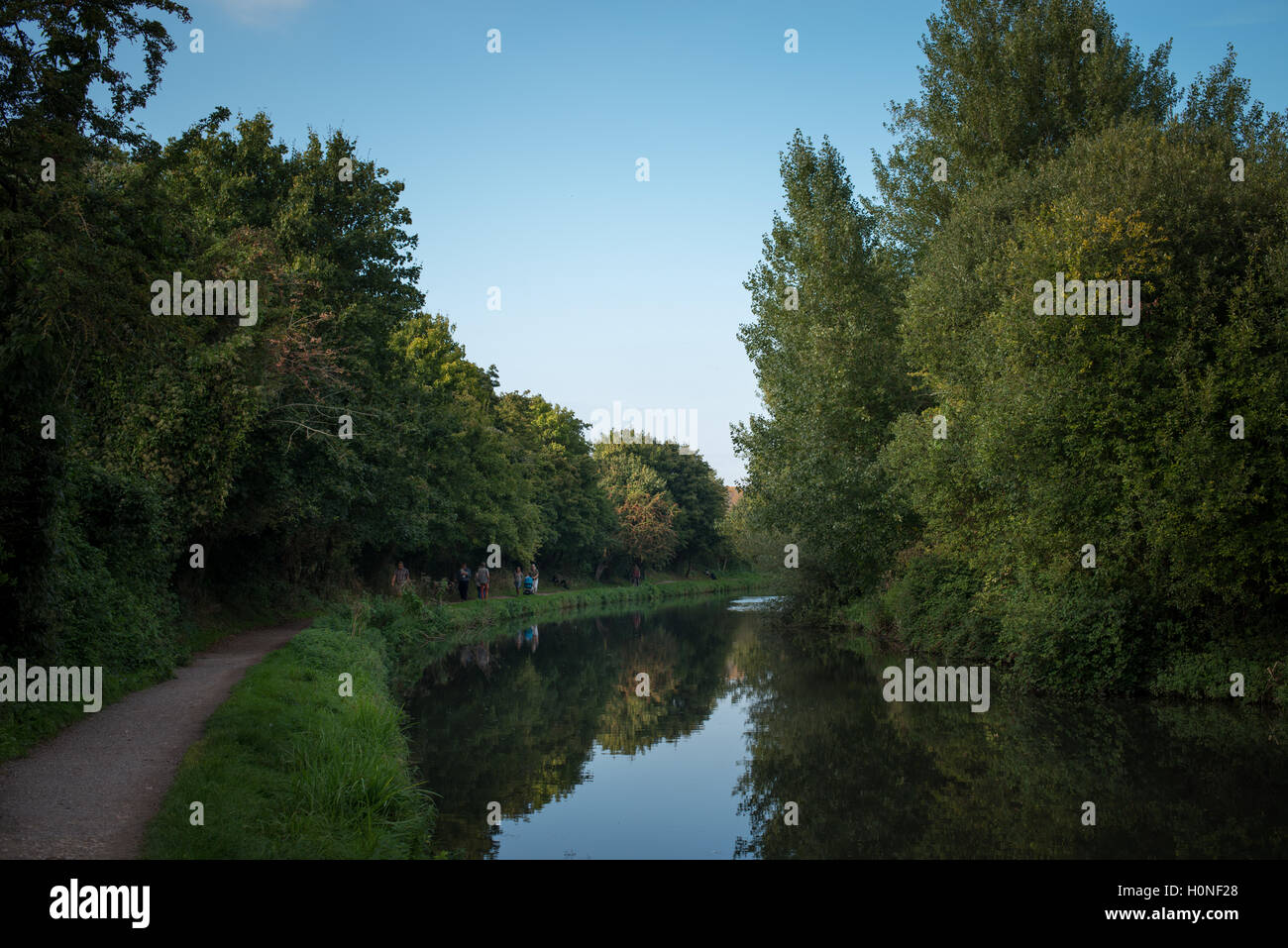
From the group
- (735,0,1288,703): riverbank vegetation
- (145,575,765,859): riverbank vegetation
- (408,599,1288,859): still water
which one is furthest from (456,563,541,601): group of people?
(145,575,765,859): riverbank vegetation

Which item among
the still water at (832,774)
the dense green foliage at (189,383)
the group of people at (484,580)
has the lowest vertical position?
the still water at (832,774)

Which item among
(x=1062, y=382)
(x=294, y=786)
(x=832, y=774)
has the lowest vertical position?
(x=832, y=774)

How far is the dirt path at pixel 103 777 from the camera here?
7.21 meters

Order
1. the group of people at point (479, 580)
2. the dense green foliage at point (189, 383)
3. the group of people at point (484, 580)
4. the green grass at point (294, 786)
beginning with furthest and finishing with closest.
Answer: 1. the group of people at point (484, 580)
2. the group of people at point (479, 580)
3. the dense green foliage at point (189, 383)
4. the green grass at point (294, 786)

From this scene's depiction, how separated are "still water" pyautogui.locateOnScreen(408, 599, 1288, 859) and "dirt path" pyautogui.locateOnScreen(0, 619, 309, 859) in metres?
3.21

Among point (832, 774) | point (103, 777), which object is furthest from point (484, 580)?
point (103, 777)

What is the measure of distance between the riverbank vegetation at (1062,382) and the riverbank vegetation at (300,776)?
13065mm

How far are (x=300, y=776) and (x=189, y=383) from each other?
11297 mm

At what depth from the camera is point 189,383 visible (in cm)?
1791

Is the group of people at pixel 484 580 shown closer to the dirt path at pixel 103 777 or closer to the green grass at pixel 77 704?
the green grass at pixel 77 704

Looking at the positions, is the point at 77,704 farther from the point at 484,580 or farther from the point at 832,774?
the point at 484,580

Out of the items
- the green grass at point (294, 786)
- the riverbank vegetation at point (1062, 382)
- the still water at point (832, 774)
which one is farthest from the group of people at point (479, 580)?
the green grass at point (294, 786)

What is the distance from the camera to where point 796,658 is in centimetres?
2730
